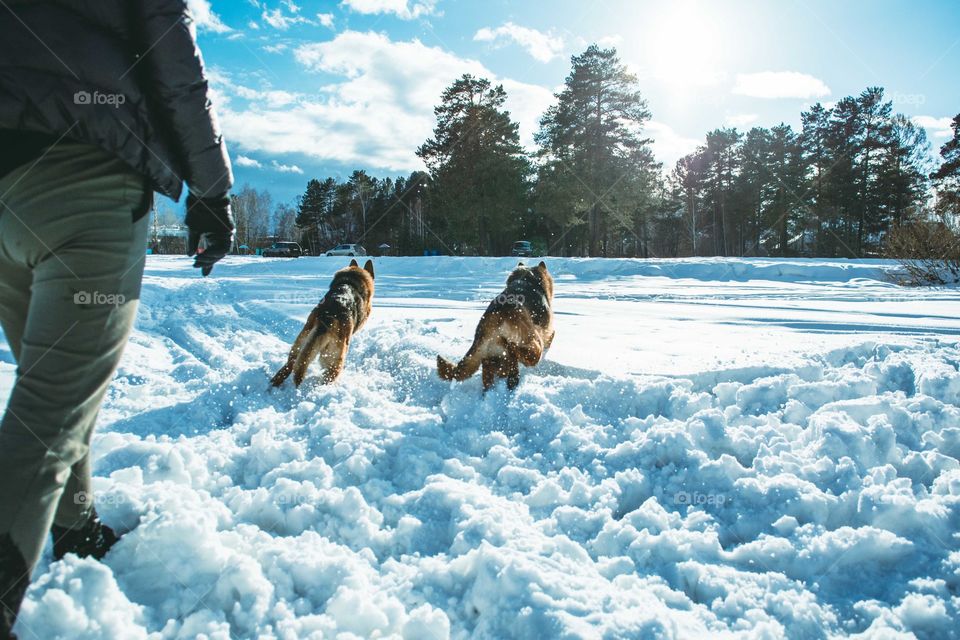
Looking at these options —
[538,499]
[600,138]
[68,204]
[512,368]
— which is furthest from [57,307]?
[600,138]

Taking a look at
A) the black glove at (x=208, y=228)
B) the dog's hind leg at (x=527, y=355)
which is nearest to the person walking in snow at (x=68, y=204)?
the black glove at (x=208, y=228)

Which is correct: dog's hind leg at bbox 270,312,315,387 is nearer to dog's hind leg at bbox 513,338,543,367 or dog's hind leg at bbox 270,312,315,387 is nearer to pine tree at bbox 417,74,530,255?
dog's hind leg at bbox 513,338,543,367

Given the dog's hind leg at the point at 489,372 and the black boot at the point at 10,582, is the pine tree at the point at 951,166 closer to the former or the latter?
the dog's hind leg at the point at 489,372

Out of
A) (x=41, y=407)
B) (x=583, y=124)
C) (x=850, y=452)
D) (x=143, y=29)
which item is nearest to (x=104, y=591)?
(x=41, y=407)

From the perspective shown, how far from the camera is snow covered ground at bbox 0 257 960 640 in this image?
1.67 meters

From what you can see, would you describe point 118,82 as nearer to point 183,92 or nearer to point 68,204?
point 183,92

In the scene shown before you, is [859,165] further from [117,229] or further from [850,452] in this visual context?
[117,229]

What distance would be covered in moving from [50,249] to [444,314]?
693 cm

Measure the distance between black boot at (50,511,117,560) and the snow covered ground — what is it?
5 centimetres

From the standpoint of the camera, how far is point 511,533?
211 centimetres

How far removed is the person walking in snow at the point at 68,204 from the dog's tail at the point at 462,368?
2.69m

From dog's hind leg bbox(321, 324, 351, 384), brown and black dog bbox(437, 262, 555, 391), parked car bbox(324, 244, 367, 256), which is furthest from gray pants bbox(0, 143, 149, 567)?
parked car bbox(324, 244, 367, 256)

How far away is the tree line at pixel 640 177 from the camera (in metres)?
29.3

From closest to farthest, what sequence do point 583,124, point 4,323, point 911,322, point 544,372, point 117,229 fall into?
point 117,229 < point 4,323 < point 544,372 < point 911,322 < point 583,124
